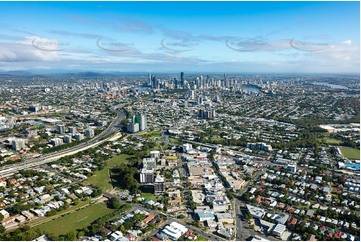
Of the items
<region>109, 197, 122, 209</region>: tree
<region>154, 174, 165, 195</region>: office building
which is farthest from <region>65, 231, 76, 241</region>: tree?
<region>154, 174, 165, 195</region>: office building

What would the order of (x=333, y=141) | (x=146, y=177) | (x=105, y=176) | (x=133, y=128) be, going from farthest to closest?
(x=133, y=128) < (x=333, y=141) < (x=105, y=176) < (x=146, y=177)

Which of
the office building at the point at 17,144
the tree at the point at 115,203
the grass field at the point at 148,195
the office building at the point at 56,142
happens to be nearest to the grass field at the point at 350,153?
the grass field at the point at 148,195

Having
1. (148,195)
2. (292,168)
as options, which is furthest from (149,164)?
(292,168)

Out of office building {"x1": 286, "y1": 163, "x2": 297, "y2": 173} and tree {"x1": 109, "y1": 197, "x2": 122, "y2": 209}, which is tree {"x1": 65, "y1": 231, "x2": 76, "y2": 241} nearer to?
tree {"x1": 109, "y1": 197, "x2": 122, "y2": 209}

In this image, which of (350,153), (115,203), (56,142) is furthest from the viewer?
(56,142)

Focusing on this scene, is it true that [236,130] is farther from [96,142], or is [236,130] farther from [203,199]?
[203,199]

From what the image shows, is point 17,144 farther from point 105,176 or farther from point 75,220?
point 75,220

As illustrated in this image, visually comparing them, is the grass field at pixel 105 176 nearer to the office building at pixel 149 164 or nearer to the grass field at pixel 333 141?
the office building at pixel 149 164

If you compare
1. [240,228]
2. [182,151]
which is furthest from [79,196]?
[182,151]
